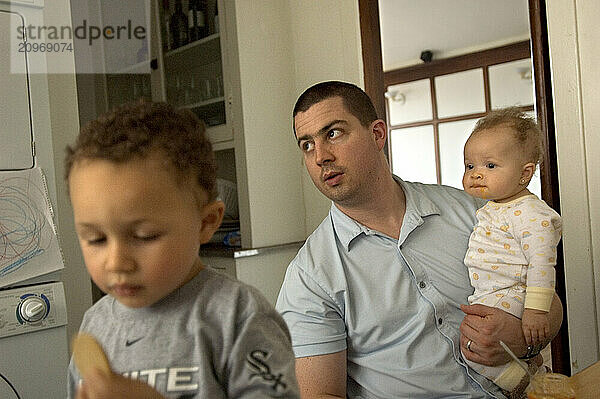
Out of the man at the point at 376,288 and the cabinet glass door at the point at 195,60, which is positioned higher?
the cabinet glass door at the point at 195,60

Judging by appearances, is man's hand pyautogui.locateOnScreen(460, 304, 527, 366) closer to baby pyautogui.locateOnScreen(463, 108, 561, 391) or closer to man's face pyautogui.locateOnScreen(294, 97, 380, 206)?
baby pyautogui.locateOnScreen(463, 108, 561, 391)

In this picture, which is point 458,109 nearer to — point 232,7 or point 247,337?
point 232,7

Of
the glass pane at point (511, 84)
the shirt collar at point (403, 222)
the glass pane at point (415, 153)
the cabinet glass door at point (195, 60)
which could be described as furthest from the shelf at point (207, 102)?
the glass pane at point (415, 153)

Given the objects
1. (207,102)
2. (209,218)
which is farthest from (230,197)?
(209,218)

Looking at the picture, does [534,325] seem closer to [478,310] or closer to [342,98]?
[478,310]

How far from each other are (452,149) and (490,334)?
5.76 metres

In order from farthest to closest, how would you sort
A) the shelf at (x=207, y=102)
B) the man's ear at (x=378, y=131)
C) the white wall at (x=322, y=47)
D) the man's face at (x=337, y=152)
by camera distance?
the shelf at (x=207, y=102) < the white wall at (x=322, y=47) < the man's ear at (x=378, y=131) < the man's face at (x=337, y=152)

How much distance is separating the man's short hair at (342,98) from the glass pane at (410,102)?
18.5ft

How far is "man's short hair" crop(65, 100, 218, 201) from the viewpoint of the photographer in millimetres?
705

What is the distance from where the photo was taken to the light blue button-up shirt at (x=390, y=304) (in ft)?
4.99

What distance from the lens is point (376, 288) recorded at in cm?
157

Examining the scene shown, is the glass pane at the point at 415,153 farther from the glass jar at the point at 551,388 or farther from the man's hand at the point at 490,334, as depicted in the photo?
the glass jar at the point at 551,388

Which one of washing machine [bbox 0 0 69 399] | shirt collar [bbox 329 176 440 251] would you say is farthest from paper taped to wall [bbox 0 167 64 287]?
shirt collar [bbox 329 176 440 251]

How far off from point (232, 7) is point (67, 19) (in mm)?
918
